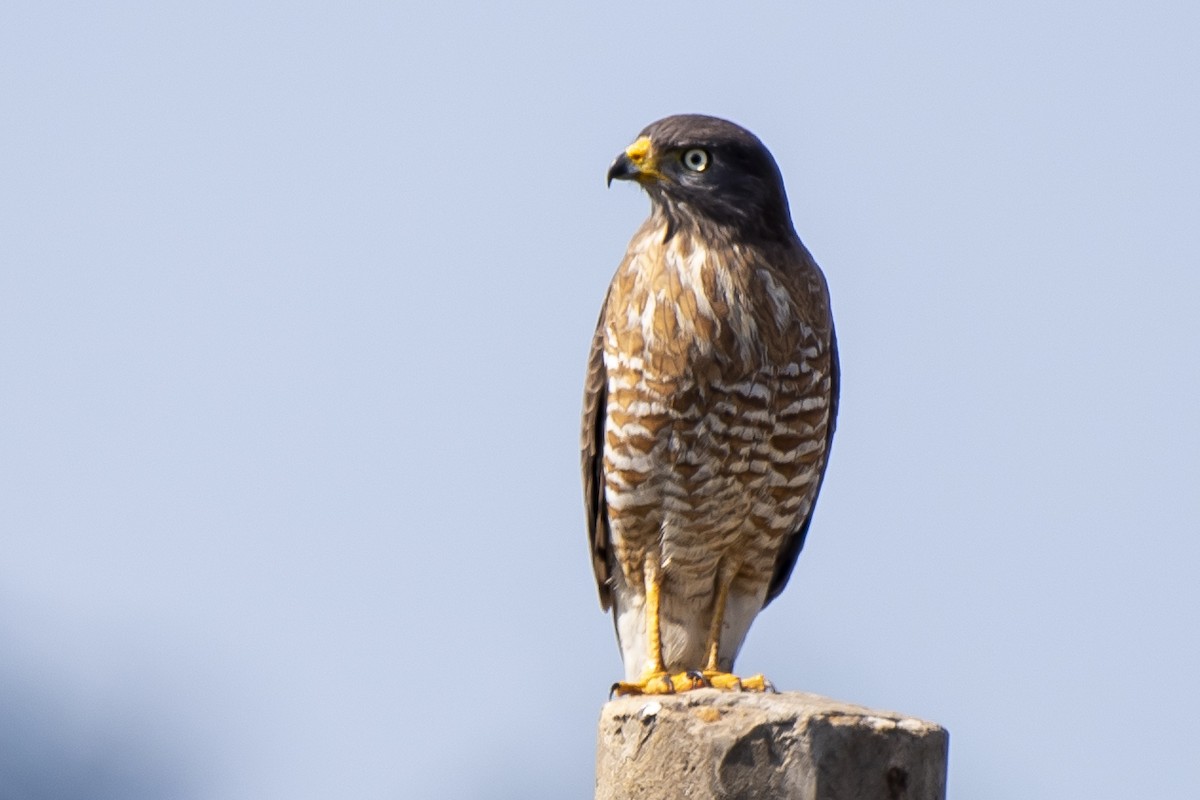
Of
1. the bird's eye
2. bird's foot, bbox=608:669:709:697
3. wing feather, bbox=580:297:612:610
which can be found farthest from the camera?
wing feather, bbox=580:297:612:610

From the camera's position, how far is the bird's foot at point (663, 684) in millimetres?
6379

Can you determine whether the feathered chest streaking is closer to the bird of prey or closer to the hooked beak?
the bird of prey

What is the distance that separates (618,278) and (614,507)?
0.97 metres

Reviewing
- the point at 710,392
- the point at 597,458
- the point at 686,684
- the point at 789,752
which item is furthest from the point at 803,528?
the point at 789,752

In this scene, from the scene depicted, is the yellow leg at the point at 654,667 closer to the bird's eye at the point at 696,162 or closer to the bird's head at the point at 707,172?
the bird's head at the point at 707,172

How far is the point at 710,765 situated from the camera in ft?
17.0

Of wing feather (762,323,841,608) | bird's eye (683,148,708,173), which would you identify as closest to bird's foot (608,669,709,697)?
wing feather (762,323,841,608)

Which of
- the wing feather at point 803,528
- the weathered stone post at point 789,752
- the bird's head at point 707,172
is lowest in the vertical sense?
the weathered stone post at point 789,752

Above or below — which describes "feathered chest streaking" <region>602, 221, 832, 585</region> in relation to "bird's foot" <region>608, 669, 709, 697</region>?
above

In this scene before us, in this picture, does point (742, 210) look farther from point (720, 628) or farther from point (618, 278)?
point (720, 628)

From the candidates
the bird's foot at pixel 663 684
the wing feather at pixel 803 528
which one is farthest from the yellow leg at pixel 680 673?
the wing feather at pixel 803 528

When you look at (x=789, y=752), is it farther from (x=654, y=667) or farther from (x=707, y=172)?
(x=707, y=172)

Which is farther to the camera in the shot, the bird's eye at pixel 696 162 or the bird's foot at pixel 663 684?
the bird's eye at pixel 696 162

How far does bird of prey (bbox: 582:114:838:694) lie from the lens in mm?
7133
